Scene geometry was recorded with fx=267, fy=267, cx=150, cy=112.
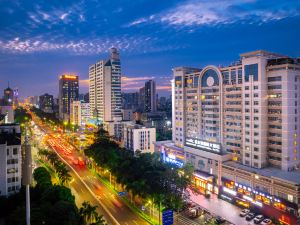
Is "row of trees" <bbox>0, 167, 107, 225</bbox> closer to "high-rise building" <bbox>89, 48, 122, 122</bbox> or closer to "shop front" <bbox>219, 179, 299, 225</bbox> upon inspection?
"shop front" <bbox>219, 179, 299, 225</bbox>

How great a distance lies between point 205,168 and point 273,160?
563 inches

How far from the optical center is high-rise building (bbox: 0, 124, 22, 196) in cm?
4759

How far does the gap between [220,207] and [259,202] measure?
730 cm

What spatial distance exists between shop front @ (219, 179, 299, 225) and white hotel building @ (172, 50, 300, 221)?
1.07 m

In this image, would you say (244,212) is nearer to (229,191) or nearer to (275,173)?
(229,191)

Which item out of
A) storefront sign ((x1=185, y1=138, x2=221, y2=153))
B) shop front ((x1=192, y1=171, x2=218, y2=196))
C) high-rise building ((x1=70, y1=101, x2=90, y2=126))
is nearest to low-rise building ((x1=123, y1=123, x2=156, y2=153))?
storefront sign ((x1=185, y1=138, x2=221, y2=153))

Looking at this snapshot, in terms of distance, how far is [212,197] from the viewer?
55719 mm

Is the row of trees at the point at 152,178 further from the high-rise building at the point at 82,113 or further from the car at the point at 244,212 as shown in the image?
the high-rise building at the point at 82,113

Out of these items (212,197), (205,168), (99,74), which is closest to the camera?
(212,197)

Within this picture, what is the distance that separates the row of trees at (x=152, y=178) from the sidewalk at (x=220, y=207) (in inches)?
232

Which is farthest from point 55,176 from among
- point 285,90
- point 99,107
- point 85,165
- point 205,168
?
point 99,107

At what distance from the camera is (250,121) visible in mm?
54812

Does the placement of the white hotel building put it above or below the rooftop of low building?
above

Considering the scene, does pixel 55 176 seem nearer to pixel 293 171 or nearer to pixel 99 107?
pixel 293 171
